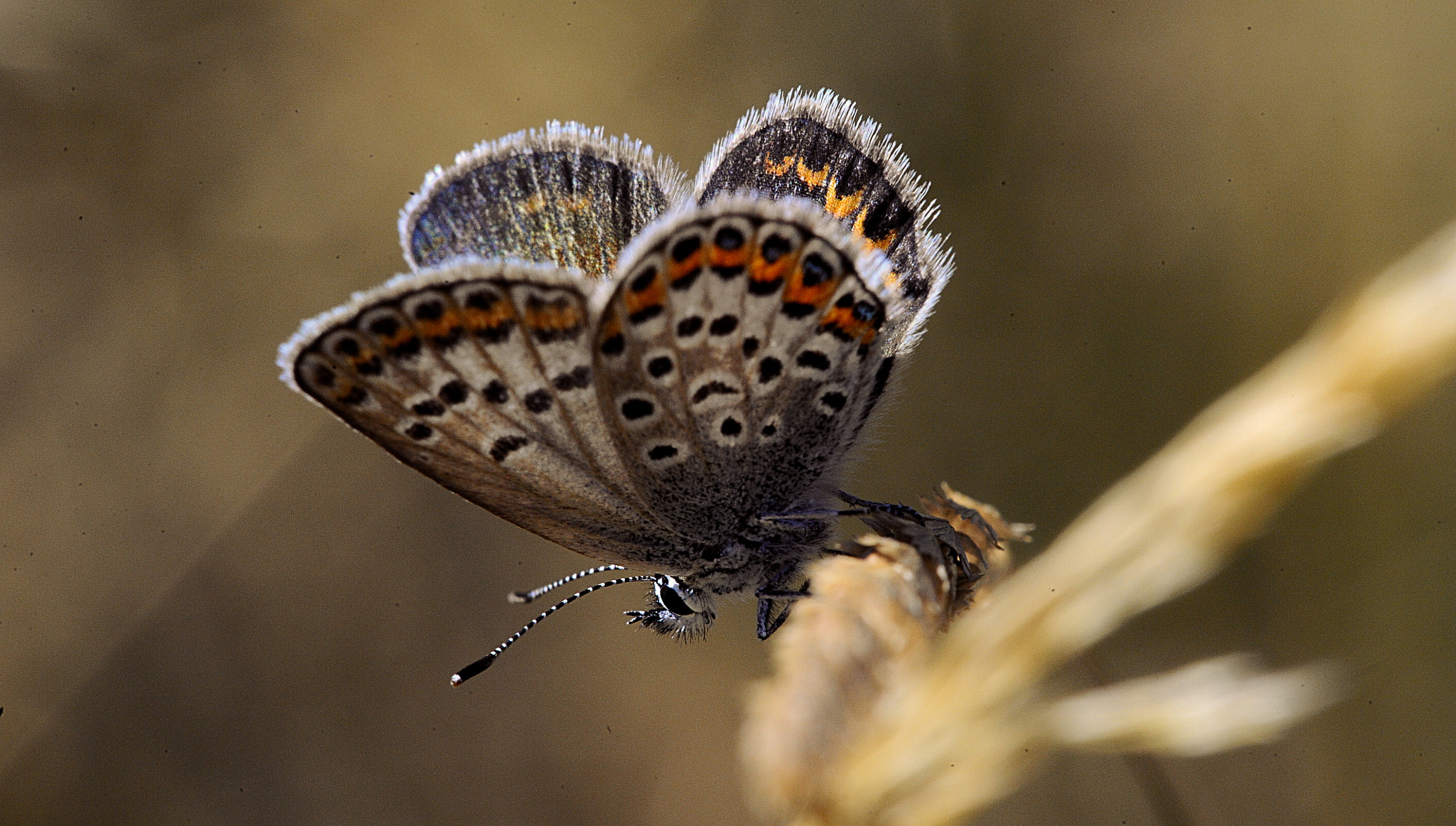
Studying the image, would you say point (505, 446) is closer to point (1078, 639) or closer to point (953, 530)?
point (953, 530)

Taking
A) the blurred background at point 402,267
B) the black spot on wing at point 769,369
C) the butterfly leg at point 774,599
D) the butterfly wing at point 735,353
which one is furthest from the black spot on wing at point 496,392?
the blurred background at point 402,267

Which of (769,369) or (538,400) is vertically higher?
(769,369)

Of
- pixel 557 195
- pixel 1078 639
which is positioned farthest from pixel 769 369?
pixel 1078 639

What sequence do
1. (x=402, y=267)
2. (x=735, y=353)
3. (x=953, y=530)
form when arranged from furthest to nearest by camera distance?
(x=402, y=267) < (x=735, y=353) < (x=953, y=530)

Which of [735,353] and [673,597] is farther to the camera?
[673,597]

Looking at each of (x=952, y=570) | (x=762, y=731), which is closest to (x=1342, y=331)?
(x=952, y=570)

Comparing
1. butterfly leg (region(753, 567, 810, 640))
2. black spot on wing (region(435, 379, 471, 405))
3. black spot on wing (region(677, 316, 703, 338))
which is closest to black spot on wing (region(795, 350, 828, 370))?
black spot on wing (region(677, 316, 703, 338))
